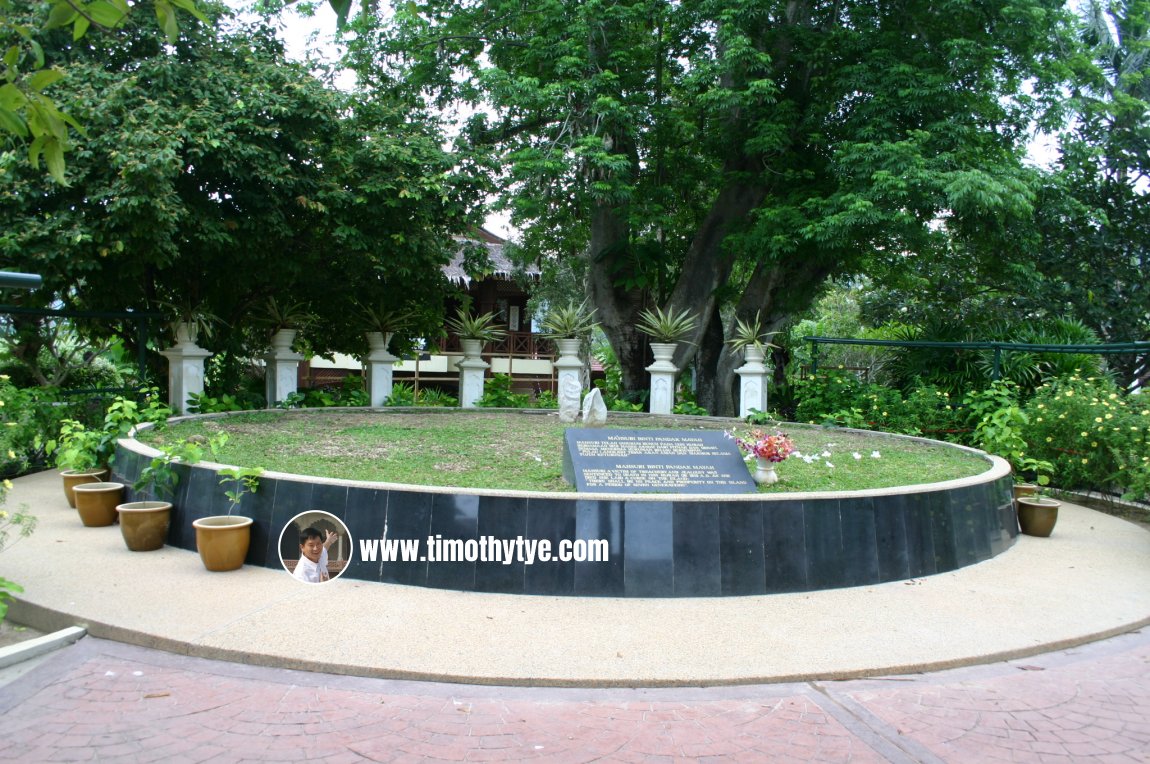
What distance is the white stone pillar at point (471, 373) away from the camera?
572 inches

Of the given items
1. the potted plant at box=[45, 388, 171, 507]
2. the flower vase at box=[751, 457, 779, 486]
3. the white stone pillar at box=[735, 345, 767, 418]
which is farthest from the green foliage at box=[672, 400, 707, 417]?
the potted plant at box=[45, 388, 171, 507]

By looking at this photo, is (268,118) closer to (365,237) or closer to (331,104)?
(331,104)

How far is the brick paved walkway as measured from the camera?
3656 mm

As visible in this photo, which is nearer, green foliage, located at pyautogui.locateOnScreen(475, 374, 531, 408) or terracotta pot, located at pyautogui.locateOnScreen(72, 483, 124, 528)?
terracotta pot, located at pyautogui.locateOnScreen(72, 483, 124, 528)

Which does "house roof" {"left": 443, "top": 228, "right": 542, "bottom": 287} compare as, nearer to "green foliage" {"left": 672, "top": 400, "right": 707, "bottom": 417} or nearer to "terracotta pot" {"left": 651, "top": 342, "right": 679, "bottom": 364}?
"terracotta pot" {"left": 651, "top": 342, "right": 679, "bottom": 364}

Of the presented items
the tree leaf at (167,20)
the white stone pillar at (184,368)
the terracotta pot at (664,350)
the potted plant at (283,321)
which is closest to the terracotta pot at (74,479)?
the white stone pillar at (184,368)

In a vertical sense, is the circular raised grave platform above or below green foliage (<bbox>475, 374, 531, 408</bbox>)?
below

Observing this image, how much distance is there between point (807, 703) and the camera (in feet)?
13.9

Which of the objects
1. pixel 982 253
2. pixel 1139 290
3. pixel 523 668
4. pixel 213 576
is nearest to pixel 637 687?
pixel 523 668

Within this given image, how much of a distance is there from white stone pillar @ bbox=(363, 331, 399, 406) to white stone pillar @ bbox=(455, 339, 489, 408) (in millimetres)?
1189

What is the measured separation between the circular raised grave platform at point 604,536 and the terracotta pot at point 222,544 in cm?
17

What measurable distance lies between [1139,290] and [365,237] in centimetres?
1530

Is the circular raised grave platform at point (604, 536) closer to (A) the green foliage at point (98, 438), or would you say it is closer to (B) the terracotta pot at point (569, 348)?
(A) the green foliage at point (98, 438)

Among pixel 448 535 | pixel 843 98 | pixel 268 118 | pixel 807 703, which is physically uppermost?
pixel 843 98
